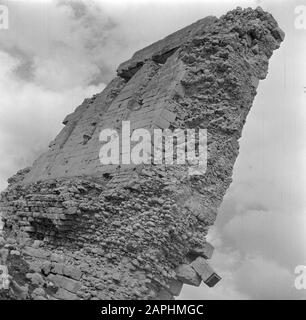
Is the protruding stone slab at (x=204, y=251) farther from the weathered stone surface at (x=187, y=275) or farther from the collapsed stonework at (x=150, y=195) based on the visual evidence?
the weathered stone surface at (x=187, y=275)

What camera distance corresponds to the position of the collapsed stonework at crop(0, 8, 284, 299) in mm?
6547

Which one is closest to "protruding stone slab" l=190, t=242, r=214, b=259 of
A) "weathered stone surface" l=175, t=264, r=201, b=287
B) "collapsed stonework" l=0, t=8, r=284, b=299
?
"collapsed stonework" l=0, t=8, r=284, b=299

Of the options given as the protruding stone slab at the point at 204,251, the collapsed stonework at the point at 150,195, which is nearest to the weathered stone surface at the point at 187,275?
the collapsed stonework at the point at 150,195

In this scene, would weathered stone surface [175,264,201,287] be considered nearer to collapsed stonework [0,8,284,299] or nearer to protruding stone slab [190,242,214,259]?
collapsed stonework [0,8,284,299]

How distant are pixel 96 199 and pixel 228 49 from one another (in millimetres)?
4082

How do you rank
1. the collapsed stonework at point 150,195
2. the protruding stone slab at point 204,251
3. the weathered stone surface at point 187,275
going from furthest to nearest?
the protruding stone slab at point 204,251, the weathered stone surface at point 187,275, the collapsed stonework at point 150,195

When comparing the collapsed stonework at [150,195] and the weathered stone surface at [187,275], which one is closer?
the collapsed stonework at [150,195]

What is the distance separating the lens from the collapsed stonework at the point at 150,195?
6547 mm

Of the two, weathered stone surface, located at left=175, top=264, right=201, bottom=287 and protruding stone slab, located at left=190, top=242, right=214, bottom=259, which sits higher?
protruding stone slab, located at left=190, top=242, right=214, bottom=259

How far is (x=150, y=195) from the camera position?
22.9ft

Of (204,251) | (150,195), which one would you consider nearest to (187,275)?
(204,251)

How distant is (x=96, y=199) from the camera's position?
7.42 metres

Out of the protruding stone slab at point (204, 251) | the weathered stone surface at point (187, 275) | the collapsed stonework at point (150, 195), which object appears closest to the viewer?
the collapsed stonework at point (150, 195)

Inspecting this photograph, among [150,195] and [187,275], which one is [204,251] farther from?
[150,195]
